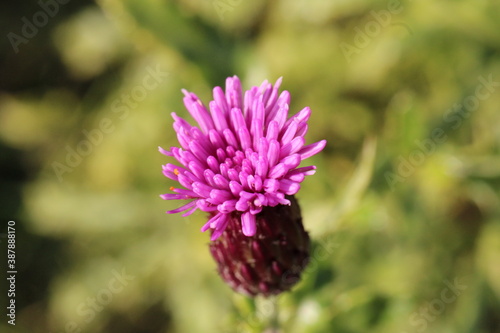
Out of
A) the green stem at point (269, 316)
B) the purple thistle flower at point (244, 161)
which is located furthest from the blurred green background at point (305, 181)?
the purple thistle flower at point (244, 161)

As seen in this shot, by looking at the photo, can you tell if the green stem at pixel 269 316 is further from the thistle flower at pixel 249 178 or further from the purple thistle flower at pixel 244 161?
the purple thistle flower at pixel 244 161

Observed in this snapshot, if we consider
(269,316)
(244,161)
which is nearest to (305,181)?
(269,316)

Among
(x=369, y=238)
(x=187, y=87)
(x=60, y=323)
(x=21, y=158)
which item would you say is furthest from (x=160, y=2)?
(x=60, y=323)

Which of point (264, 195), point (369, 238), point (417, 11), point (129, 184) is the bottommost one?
point (129, 184)

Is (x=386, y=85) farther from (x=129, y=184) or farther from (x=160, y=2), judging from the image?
(x=129, y=184)

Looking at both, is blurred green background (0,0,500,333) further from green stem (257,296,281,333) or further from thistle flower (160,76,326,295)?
thistle flower (160,76,326,295)

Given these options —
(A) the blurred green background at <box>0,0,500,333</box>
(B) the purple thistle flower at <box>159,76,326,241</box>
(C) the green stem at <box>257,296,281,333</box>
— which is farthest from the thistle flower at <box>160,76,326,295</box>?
(A) the blurred green background at <box>0,0,500,333</box>

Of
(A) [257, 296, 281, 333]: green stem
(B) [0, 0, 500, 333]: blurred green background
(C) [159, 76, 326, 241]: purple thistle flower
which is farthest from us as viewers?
(B) [0, 0, 500, 333]: blurred green background

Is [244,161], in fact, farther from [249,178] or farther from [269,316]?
[269,316]
